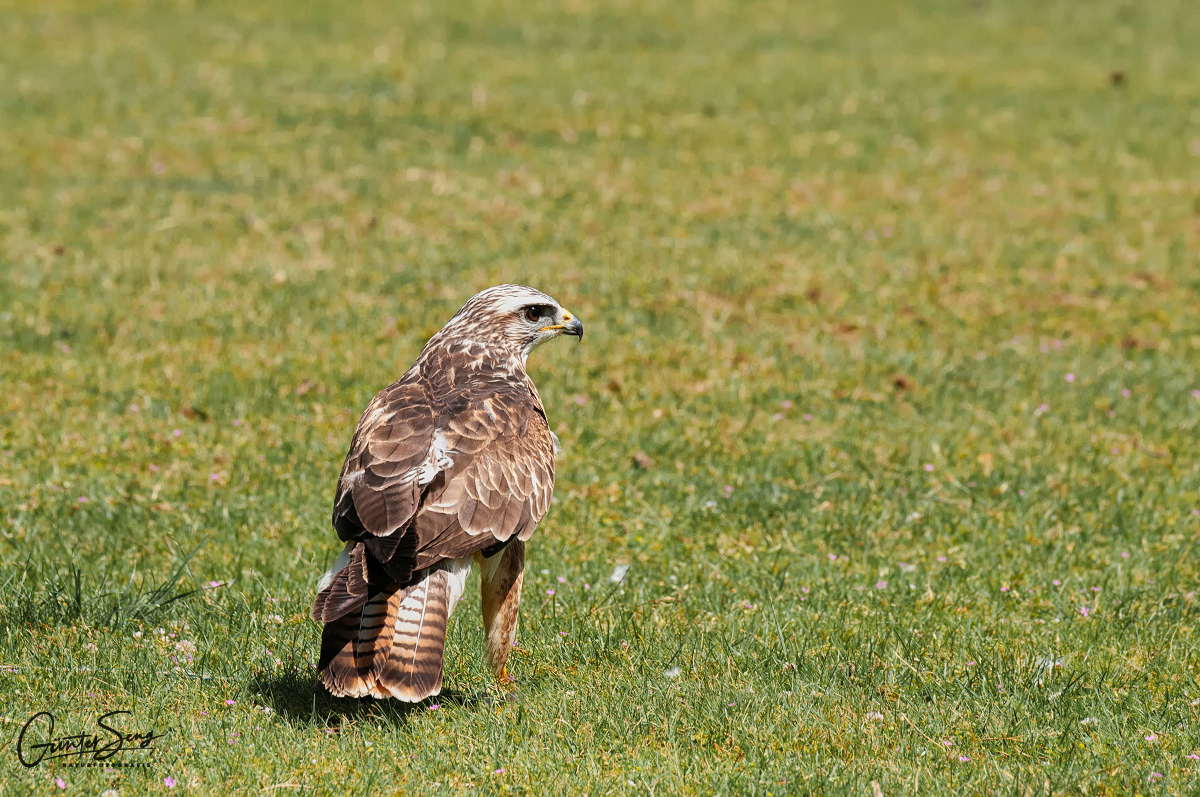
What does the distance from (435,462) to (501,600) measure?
0.77 meters

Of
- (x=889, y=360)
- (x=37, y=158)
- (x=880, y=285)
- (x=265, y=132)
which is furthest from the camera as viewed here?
(x=265, y=132)

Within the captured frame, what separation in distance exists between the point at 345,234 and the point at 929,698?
9819mm

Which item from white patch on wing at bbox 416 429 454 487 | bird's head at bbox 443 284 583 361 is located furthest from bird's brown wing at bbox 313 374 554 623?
bird's head at bbox 443 284 583 361

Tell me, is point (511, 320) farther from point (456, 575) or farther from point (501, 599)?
point (456, 575)

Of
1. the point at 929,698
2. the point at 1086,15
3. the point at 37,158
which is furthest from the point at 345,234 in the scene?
the point at 1086,15

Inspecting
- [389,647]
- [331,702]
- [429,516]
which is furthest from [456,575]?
[331,702]

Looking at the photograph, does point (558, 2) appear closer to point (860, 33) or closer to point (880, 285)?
point (860, 33)

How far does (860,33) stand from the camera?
2602 centimetres

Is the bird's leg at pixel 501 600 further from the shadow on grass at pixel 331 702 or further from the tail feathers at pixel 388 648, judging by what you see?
the tail feathers at pixel 388 648

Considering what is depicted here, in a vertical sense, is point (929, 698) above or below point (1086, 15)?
below

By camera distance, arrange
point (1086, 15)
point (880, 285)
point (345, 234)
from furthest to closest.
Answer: point (1086, 15), point (345, 234), point (880, 285)

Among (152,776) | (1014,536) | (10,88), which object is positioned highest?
(10,88)

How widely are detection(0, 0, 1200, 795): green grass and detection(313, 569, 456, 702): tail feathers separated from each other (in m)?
0.29

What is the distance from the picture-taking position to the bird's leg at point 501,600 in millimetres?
5758
